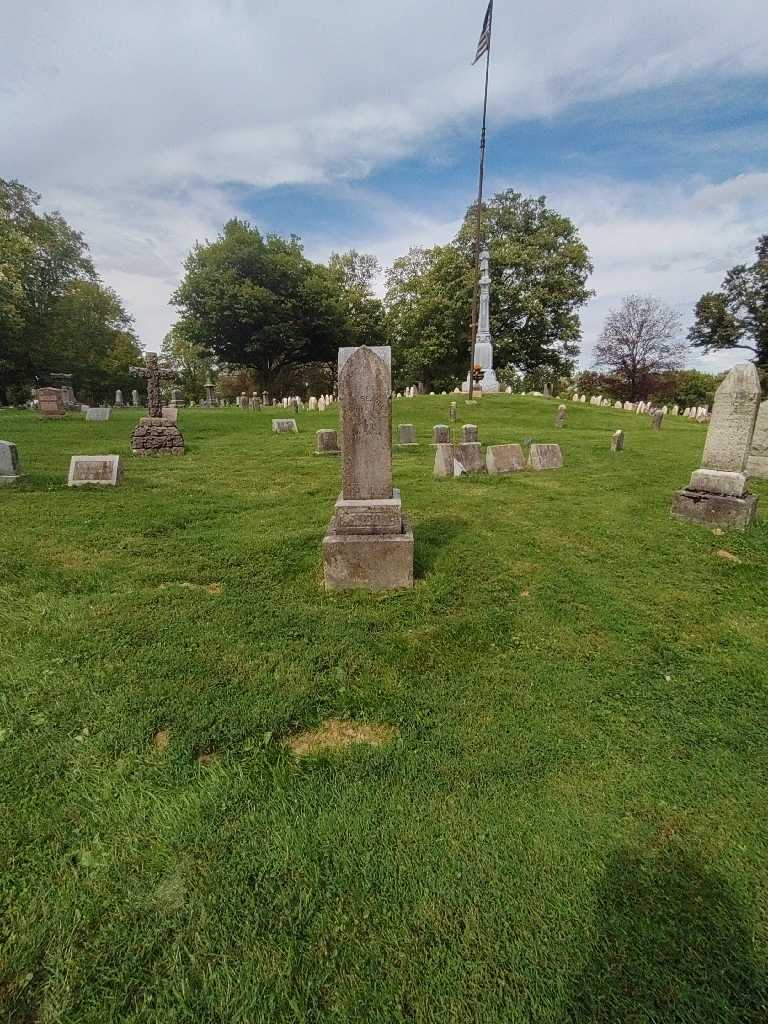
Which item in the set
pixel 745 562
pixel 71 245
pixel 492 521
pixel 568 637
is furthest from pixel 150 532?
pixel 71 245

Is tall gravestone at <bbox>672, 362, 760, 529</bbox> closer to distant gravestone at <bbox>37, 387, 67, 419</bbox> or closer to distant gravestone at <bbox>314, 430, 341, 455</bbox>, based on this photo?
distant gravestone at <bbox>314, 430, 341, 455</bbox>

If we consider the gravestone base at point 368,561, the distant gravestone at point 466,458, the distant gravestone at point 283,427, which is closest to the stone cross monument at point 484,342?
the distant gravestone at point 283,427

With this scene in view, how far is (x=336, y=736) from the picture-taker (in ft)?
8.25

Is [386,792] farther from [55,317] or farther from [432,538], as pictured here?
[55,317]

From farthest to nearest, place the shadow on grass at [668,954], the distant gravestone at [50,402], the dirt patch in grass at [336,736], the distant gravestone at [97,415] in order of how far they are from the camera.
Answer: the distant gravestone at [50,402]
the distant gravestone at [97,415]
the dirt patch in grass at [336,736]
the shadow on grass at [668,954]

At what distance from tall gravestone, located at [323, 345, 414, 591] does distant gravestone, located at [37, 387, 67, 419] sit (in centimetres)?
1969

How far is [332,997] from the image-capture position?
4.71 feet

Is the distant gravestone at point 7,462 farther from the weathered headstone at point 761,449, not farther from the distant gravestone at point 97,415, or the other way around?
the weathered headstone at point 761,449

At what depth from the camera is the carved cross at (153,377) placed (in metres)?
11.4

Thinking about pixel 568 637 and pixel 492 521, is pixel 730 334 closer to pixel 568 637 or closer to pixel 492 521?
pixel 492 521

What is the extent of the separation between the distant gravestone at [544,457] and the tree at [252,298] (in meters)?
26.7

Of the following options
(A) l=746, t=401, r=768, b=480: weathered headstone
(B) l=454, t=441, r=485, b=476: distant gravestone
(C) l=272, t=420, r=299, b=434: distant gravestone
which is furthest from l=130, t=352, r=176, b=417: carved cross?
(A) l=746, t=401, r=768, b=480: weathered headstone

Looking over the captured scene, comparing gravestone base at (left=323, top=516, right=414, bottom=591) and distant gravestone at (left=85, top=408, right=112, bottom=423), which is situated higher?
distant gravestone at (left=85, top=408, right=112, bottom=423)

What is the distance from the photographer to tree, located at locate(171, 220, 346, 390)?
98.7 feet
